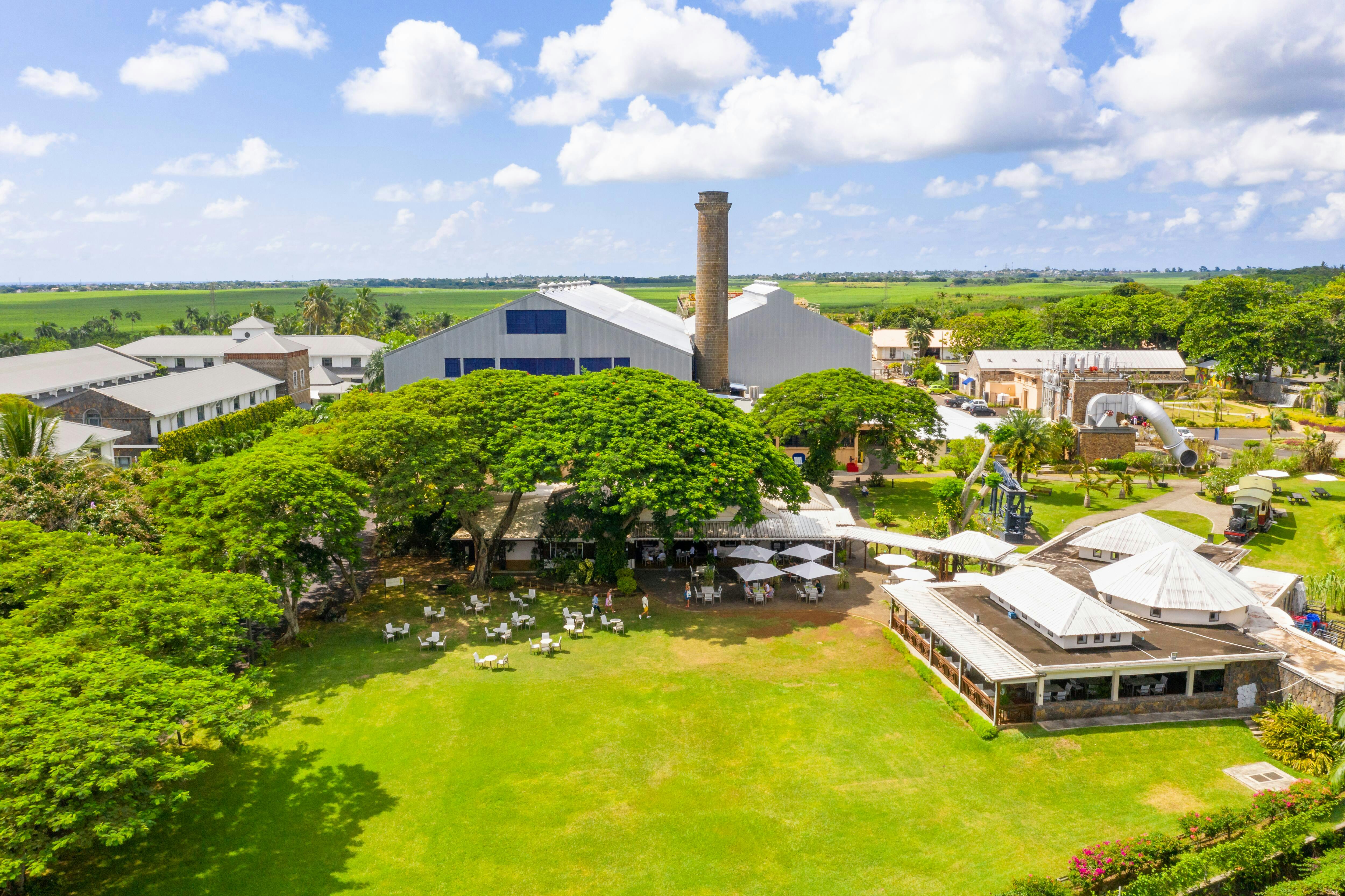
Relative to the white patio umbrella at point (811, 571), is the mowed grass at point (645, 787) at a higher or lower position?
lower

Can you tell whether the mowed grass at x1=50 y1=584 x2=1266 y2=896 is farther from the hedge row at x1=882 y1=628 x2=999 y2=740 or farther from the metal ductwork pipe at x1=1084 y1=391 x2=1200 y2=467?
the metal ductwork pipe at x1=1084 y1=391 x2=1200 y2=467

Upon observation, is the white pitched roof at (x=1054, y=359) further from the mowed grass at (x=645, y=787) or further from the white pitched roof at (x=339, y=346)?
the mowed grass at (x=645, y=787)

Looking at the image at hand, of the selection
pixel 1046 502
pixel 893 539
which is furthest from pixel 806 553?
pixel 1046 502

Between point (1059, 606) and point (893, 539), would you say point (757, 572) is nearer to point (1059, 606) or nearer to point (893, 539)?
point (893, 539)

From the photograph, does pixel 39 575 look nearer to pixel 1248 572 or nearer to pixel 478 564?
pixel 478 564

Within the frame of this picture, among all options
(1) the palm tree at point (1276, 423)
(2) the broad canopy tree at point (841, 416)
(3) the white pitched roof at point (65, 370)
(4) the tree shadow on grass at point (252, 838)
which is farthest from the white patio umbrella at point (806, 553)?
(3) the white pitched roof at point (65, 370)

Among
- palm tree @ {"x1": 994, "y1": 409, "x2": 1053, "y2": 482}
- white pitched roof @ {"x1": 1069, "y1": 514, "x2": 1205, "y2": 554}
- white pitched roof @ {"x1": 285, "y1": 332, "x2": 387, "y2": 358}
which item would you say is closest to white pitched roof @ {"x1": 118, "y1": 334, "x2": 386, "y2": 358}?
white pitched roof @ {"x1": 285, "y1": 332, "x2": 387, "y2": 358}

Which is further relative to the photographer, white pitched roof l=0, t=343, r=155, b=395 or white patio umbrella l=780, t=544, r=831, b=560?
white pitched roof l=0, t=343, r=155, b=395
